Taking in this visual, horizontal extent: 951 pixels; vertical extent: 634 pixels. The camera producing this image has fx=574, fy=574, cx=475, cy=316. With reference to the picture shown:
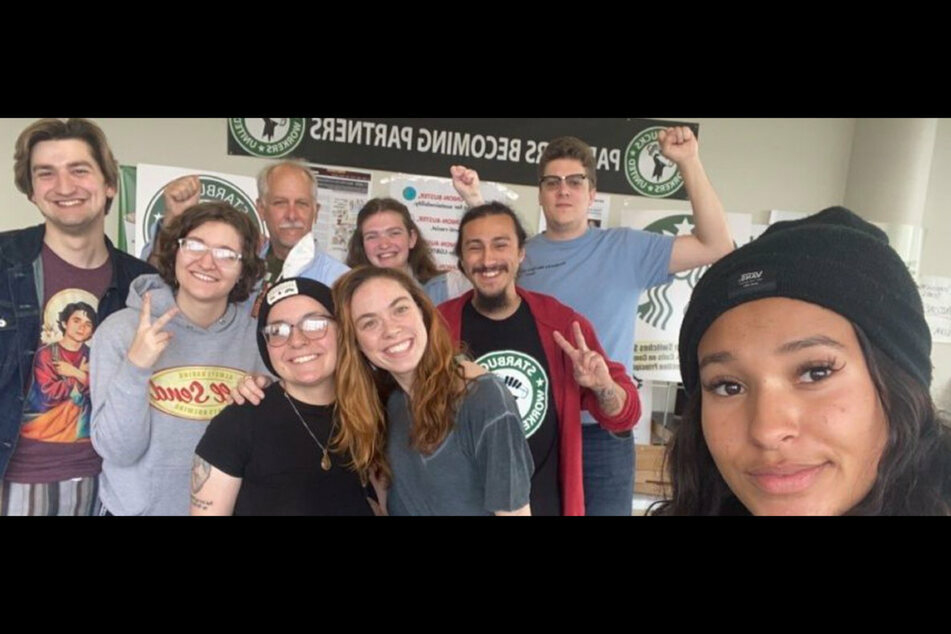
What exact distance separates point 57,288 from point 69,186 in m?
0.25

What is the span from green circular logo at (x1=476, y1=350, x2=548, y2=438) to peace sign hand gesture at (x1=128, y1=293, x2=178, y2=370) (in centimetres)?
75

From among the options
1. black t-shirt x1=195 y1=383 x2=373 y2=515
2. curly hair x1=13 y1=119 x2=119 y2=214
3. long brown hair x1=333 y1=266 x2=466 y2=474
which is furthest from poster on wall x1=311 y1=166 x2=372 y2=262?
curly hair x1=13 y1=119 x2=119 y2=214

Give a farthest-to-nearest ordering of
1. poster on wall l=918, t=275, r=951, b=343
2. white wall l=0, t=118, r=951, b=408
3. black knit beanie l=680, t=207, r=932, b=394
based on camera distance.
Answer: white wall l=0, t=118, r=951, b=408 → poster on wall l=918, t=275, r=951, b=343 → black knit beanie l=680, t=207, r=932, b=394

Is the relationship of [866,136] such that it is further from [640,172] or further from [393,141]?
[393,141]

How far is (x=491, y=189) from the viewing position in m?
1.42

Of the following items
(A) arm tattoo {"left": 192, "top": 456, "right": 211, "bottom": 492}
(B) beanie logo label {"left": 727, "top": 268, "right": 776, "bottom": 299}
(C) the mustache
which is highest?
(C) the mustache

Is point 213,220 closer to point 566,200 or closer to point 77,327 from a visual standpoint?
point 77,327

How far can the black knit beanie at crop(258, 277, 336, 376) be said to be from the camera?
52.1 inches

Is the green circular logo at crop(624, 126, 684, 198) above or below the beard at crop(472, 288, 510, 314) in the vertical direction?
above

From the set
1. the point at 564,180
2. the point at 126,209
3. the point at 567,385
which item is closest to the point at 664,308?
the point at 567,385

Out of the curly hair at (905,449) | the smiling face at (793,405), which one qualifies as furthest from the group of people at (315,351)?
the curly hair at (905,449)

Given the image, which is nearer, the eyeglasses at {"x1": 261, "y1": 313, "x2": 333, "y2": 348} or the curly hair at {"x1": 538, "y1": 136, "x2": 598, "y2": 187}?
the eyeglasses at {"x1": 261, "y1": 313, "x2": 333, "y2": 348}

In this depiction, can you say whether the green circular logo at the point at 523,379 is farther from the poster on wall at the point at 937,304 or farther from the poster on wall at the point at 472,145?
the poster on wall at the point at 937,304

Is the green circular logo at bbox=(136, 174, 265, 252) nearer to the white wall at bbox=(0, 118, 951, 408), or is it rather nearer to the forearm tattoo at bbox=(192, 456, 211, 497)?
the white wall at bbox=(0, 118, 951, 408)
